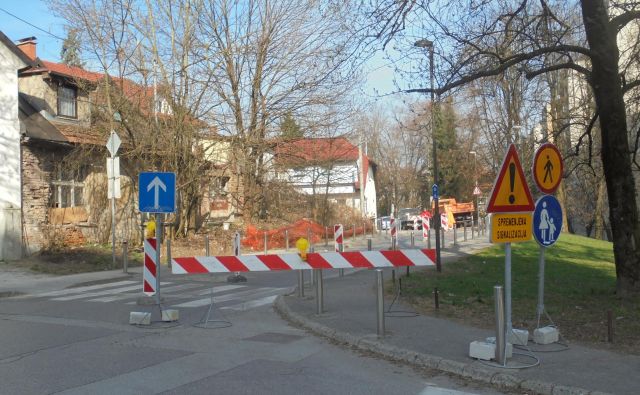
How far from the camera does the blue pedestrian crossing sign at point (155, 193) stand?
1057 centimetres

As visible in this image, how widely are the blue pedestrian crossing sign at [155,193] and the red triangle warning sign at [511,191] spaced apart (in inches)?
236

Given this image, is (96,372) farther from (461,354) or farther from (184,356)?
(461,354)

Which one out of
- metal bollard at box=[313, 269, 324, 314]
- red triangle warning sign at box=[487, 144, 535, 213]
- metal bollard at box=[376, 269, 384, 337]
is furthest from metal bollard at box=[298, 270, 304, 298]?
red triangle warning sign at box=[487, 144, 535, 213]

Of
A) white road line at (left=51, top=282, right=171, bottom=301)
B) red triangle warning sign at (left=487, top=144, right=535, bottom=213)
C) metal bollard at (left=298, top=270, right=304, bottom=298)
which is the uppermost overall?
red triangle warning sign at (left=487, top=144, right=535, bottom=213)

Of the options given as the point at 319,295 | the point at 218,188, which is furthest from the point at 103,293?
the point at 218,188

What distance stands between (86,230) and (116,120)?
460 centimetres

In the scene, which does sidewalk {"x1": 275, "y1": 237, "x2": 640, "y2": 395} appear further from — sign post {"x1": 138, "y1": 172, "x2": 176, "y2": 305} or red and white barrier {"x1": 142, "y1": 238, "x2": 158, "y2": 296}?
sign post {"x1": 138, "y1": 172, "x2": 176, "y2": 305}

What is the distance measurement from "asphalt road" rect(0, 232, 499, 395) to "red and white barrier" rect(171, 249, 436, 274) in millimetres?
1008

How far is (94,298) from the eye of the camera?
43.2 feet

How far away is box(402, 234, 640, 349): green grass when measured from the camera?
8930 millimetres

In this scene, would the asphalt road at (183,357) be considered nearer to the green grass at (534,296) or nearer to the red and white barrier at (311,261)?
the red and white barrier at (311,261)

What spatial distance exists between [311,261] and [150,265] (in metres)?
3.05

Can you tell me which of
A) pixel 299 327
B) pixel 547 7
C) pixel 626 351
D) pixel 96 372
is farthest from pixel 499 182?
pixel 547 7

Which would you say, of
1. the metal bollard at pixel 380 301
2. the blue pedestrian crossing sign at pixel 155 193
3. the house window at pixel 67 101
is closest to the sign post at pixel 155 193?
the blue pedestrian crossing sign at pixel 155 193
